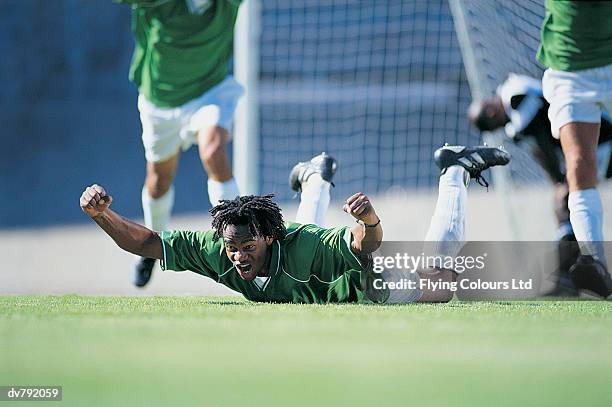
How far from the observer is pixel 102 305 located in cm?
444

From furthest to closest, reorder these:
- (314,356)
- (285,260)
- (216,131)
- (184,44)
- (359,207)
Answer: (184,44) < (216,131) < (285,260) < (359,207) < (314,356)

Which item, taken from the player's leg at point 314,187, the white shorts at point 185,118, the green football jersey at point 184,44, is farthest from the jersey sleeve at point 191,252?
the green football jersey at point 184,44

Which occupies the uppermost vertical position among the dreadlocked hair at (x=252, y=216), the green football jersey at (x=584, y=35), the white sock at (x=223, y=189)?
the green football jersey at (x=584, y=35)

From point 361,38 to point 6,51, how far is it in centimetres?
467

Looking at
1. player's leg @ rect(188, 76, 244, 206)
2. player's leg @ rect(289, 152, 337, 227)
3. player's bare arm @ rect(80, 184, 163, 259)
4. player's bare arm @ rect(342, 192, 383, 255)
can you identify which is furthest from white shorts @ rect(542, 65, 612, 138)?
player's bare arm @ rect(80, 184, 163, 259)

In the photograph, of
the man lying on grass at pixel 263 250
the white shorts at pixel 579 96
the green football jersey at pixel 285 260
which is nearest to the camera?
the man lying on grass at pixel 263 250

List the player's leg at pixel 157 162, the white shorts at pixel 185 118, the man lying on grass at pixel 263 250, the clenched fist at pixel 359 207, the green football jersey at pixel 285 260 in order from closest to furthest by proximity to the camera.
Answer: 1. the clenched fist at pixel 359 207
2. the man lying on grass at pixel 263 250
3. the green football jersey at pixel 285 260
4. the white shorts at pixel 185 118
5. the player's leg at pixel 157 162

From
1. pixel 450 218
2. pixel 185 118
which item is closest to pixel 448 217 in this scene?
pixel 450 218

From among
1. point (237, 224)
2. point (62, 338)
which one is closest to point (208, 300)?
point (237, 224)

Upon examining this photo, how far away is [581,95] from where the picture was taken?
4891 mm

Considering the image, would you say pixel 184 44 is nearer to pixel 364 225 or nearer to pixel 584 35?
pixel 584 35

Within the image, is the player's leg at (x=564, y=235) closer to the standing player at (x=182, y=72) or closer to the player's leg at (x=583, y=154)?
the player's leg at (x=583, y=154)

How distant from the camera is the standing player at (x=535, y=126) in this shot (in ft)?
17.4

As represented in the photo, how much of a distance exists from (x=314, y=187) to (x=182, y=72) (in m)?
1.09
